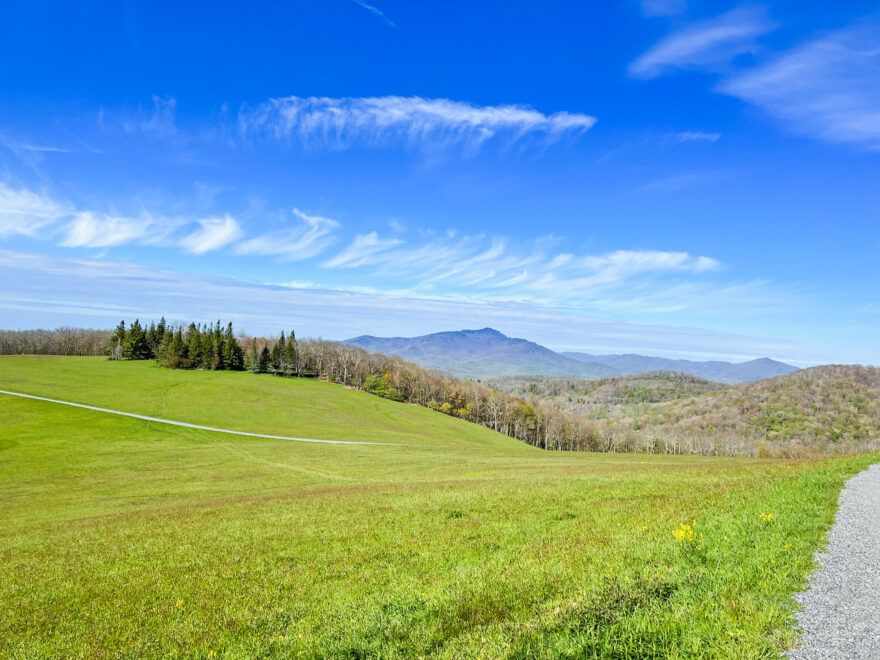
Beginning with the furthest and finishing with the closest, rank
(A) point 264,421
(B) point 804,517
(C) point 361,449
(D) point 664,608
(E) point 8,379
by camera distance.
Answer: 1. (E) point 8,379
2. (A) point 264,421
3. (C) point 361,449
4. (B) point 804,517
5. (D) point 664,608

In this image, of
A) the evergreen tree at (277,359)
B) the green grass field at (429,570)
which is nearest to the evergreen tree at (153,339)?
the evergreen tree at (277,359)

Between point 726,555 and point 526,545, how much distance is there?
4.50 m

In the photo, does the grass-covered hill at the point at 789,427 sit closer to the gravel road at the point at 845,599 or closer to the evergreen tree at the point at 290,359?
the evergreen tree at the point at 290,359

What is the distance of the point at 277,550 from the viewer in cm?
1371

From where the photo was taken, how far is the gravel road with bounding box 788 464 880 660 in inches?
222

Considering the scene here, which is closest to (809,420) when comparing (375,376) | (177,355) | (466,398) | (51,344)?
(466,398)

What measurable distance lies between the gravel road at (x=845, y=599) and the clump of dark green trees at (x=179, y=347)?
13751cm

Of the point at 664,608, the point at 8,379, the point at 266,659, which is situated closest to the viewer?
the point at 664,608

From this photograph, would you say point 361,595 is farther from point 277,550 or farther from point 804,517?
point 804,517

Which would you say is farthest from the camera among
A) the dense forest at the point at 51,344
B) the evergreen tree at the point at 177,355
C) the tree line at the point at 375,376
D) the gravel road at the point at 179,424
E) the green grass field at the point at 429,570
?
the dense forest at the point at 51,344

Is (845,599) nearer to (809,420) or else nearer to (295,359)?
(295,359)

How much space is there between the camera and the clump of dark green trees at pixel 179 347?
123938mm

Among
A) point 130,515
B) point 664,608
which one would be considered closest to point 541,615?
point 664,608

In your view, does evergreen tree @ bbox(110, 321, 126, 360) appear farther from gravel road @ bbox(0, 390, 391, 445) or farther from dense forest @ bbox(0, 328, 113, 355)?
gravel road @ bbox(0, 390, 391, 445)
